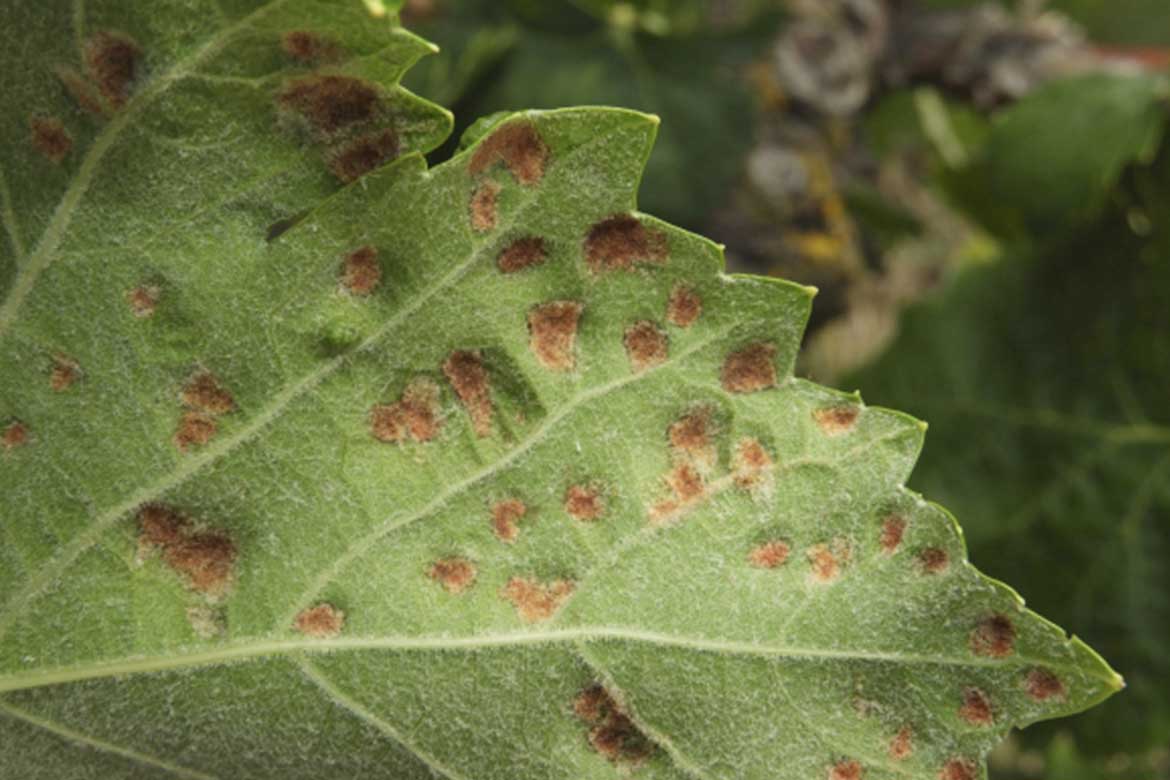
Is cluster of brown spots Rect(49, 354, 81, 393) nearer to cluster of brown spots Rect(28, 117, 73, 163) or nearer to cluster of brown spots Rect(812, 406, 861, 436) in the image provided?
cluster of brown spots Rect(28, 117, 73, 163)

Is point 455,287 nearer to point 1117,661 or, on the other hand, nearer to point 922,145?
point 1117,661

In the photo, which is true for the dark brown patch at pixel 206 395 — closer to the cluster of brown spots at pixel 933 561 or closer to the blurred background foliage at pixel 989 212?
the cluster of brown spots at pixel 933 561

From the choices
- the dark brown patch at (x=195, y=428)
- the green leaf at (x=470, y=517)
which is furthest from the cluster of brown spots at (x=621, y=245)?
the dark brown patch at (x=195, y=428)

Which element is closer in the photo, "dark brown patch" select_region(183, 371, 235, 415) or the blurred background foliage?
"dark brown patch" select_region(183, 371, 235, 415)

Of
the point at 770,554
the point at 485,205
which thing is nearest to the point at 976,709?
the point at 770,554

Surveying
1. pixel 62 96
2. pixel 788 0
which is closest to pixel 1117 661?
pixel 788 0

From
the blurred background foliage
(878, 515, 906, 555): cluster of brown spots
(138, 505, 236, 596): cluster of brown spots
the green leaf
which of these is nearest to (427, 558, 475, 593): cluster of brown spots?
the green leaf
